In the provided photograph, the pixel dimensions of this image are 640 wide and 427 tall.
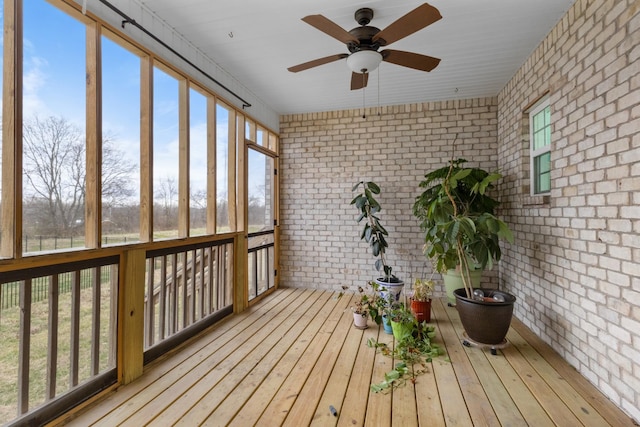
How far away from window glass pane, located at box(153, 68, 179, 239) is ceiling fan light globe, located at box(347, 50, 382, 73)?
168 cm

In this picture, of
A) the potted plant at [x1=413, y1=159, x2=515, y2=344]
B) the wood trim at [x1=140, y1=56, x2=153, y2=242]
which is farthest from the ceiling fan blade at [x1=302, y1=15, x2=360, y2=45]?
the potted plant at [x1=413, y1=159, x2=515, y2=344]

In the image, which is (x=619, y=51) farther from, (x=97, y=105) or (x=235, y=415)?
(x=97, y=105)

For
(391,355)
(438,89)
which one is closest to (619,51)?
(438,89)

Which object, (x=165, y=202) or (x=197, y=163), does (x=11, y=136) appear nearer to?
(x=165, y=202)

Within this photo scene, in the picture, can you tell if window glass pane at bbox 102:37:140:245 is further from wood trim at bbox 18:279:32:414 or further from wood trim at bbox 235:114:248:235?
wood trim at bbox 235:114:248:235

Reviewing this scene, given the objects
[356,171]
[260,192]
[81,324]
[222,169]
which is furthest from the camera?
[356,171]

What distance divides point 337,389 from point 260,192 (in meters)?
2.98

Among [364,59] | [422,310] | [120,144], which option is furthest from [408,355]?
[120,144]

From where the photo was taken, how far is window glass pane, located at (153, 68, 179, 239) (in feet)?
8.25

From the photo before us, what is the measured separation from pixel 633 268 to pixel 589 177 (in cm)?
69

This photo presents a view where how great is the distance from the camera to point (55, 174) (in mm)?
1784

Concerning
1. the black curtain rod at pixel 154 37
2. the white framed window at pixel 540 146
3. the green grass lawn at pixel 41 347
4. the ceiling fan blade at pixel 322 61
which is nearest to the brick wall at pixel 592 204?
the white framed window at pixel 540 146

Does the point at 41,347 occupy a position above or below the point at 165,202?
below

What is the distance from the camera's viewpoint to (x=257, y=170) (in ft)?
13.9
